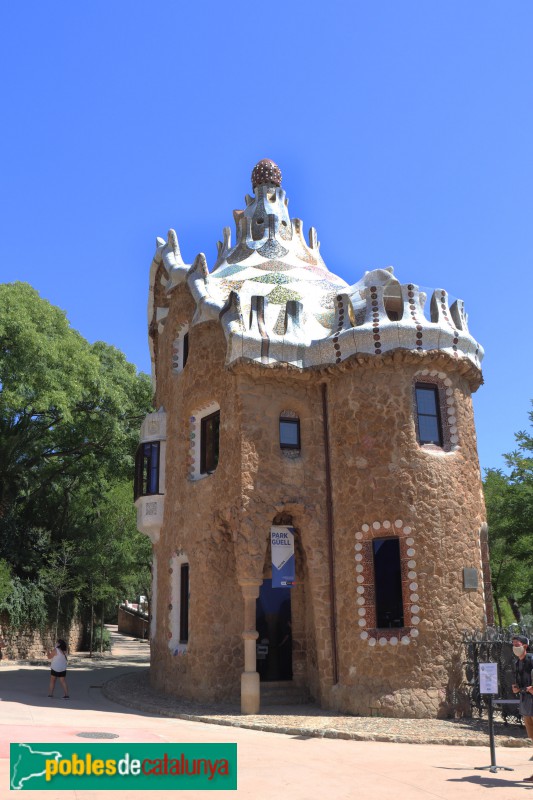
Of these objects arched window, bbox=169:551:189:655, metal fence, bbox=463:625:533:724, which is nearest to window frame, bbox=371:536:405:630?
metal fence, bbox=463:625:533:724

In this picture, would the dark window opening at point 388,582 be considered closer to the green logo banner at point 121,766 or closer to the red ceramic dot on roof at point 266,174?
the green logo banner at point 121,766

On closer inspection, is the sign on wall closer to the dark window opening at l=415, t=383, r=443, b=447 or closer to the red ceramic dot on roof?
the dark window opening at l=415, t=383, r=443, b=447

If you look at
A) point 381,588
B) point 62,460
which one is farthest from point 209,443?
point 62,460

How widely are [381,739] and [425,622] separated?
285 cm

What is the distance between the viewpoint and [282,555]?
14.8 metres

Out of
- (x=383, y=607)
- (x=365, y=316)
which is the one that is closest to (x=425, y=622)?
(x=383, y=607)

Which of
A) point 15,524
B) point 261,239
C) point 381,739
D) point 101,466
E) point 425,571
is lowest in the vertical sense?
point 381,739

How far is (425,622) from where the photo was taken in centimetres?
1359

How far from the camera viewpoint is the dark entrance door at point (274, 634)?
16.0m

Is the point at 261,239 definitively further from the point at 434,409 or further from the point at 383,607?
the point at 383,607

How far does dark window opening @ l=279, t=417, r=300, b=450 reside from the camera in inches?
615

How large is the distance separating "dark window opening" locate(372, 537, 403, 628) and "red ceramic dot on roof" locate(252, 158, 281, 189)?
12454mm

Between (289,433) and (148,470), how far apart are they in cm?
470

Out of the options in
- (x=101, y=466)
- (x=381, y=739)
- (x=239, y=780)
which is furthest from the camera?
(x=101, y=466)
